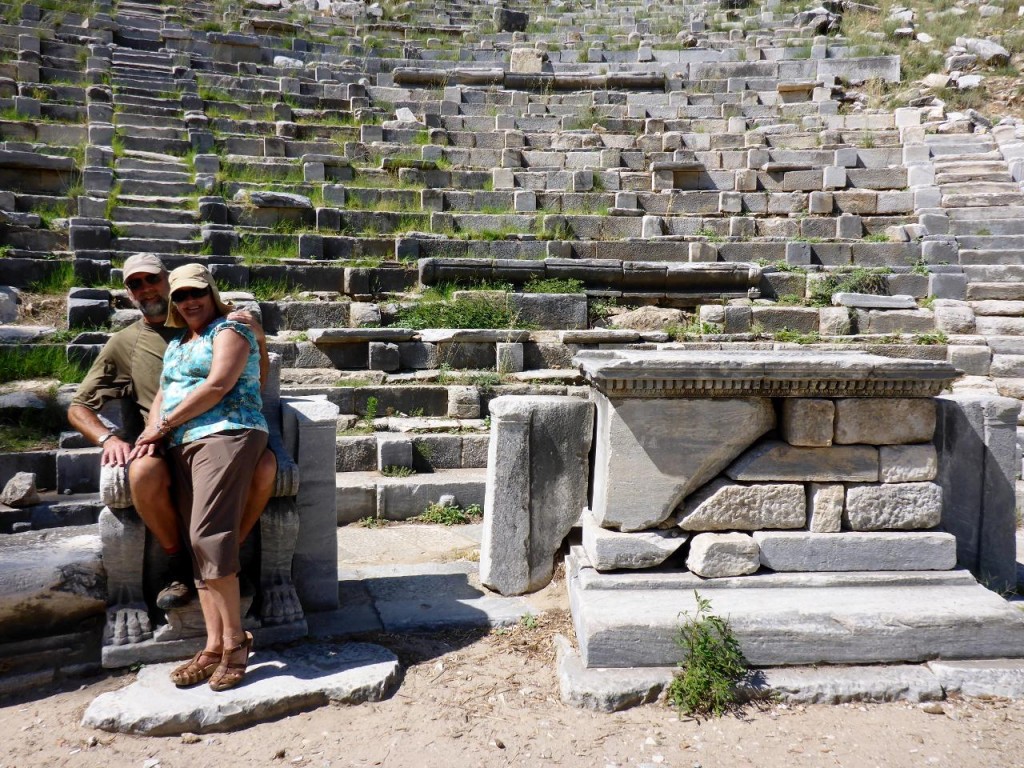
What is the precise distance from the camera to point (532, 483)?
3898 mm

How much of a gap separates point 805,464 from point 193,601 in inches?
115

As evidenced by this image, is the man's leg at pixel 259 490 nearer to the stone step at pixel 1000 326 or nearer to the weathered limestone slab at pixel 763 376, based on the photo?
the weathered limestone slab at pixel 763 376

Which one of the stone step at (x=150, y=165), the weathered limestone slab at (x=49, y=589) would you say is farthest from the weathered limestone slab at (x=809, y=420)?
the stone step at (x=150, y=165)

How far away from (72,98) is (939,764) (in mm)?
13787

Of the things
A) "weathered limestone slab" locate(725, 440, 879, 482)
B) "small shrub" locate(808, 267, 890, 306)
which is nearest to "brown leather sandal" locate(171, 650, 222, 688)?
"weathered limestone slab" locate(725, 440, 879, 482)

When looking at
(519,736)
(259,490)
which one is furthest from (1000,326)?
(259,490)

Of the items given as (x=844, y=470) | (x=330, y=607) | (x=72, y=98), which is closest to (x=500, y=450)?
(x=330, y=607)

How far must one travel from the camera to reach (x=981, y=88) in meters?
13.5

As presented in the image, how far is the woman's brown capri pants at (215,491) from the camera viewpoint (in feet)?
9.92

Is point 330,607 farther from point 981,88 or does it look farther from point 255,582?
point 981,88

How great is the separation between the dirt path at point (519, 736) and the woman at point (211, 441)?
0.36 m

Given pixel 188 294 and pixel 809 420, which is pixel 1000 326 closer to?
pixel 809 420

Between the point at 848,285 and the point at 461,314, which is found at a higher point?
the point at 848,285

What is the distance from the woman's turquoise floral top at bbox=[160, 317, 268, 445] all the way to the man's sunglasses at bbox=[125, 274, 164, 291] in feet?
1.24
